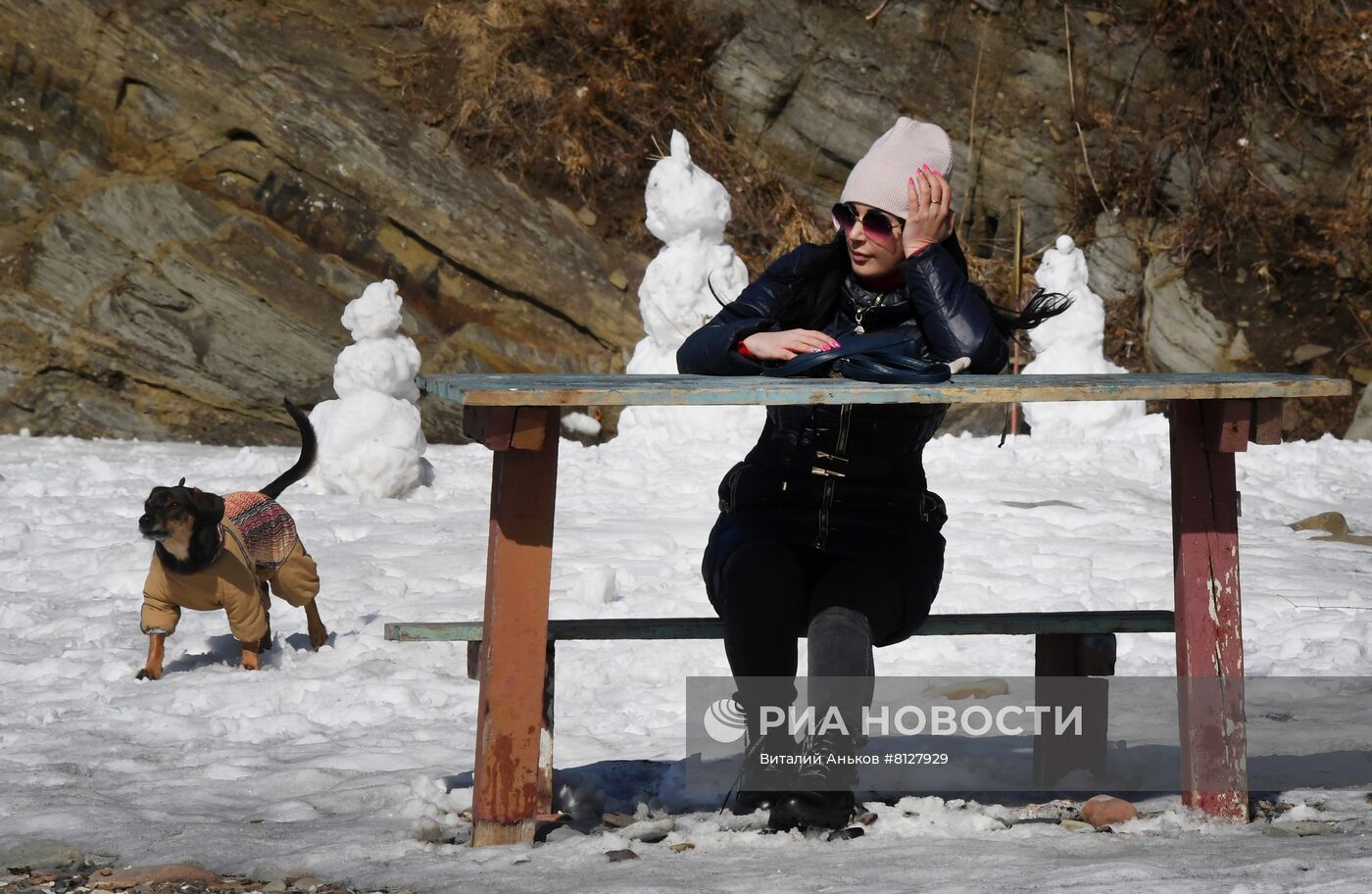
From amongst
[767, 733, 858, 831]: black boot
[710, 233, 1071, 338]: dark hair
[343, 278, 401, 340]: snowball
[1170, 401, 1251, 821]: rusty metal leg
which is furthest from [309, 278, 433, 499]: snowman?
[1170, 401, 1251, 821]: rusty metal leg

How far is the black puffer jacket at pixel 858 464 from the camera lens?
3.08 metres

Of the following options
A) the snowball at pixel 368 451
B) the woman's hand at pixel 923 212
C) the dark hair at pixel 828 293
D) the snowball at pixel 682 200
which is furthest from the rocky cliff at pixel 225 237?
the woman's hand at pixel 923 212

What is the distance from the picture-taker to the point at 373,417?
28.2ft

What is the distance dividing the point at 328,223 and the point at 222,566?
7.19 m

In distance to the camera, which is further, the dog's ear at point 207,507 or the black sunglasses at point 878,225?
the dog's ear at point 207,507

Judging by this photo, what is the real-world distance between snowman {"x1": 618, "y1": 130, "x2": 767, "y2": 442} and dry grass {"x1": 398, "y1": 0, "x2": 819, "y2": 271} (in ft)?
6.69

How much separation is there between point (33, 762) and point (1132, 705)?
312 centimetres

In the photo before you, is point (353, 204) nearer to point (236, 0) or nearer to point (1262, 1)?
point (236, 0)

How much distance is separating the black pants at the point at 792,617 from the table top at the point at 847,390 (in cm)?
40

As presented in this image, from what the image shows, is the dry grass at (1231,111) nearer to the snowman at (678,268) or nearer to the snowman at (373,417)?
the snowman at (678,268)

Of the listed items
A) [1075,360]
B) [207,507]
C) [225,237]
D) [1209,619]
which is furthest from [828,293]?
A: [225,237]

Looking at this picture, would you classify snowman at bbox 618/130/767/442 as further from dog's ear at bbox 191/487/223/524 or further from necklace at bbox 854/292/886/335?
necklace at bbox 854/292/886/335

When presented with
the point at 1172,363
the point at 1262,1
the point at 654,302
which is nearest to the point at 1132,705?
the point at 654,302

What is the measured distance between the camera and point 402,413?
8.78 meters
